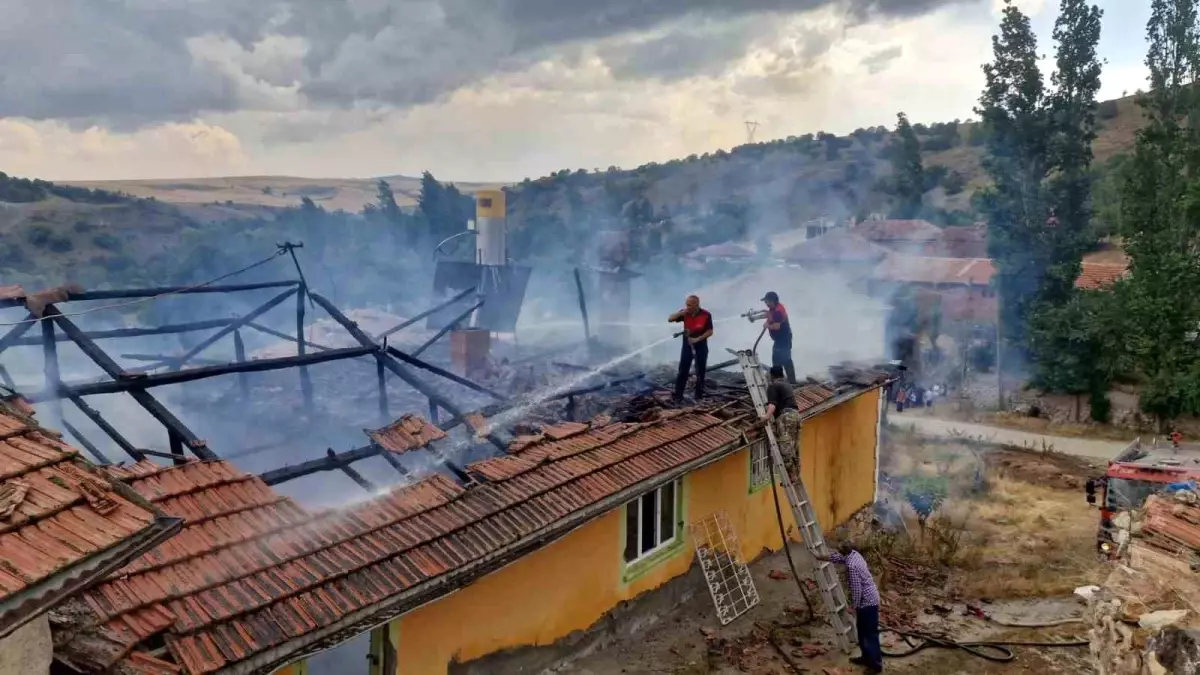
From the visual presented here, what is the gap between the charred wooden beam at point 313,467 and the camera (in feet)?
25.9

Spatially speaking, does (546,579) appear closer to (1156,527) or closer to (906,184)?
(1156,527)

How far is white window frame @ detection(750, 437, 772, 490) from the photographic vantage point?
12859mm

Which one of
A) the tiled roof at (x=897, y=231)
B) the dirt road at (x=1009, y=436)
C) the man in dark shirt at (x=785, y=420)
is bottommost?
the dirt road at (x=1009, y=436)

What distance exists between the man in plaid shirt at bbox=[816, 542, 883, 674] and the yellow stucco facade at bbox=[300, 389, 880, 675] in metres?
2.20

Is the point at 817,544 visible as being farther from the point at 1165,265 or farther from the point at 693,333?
the point at 1165,265

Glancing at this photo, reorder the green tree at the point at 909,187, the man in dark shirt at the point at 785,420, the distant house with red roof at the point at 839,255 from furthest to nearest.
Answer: the green tree at the point at 909,187 → the distant house with red roof at the point at 839,255 → the man in dark shirt at the point at 785,420

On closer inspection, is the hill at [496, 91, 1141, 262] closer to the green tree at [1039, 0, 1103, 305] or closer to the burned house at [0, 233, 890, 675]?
the green tree at [1039, 0, 1103, 305]

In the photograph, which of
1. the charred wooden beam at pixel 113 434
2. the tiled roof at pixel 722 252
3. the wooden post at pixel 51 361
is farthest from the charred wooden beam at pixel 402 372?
the tiled roof at pixel 722 252

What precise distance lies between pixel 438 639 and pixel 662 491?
12.9 feet

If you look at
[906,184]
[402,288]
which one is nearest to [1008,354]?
[402,288]

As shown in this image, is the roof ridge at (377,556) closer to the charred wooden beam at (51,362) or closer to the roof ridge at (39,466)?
the roof ridge at (39,466)

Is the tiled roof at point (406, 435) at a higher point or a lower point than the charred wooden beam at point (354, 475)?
higher

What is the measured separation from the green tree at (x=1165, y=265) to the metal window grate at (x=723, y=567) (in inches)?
789

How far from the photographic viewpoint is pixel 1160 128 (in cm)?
2934
